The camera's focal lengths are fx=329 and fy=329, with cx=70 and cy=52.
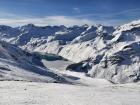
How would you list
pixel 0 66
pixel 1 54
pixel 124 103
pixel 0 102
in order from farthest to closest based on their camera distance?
pixel 1 54 → pixel 0 66 → pixel 124 103 → pixel 0 102

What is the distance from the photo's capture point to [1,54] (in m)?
168

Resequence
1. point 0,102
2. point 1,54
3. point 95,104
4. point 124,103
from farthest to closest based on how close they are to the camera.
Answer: point 1,54
point 124,103
point 95,104
point 0,102

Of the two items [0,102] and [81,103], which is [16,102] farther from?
[81,103]

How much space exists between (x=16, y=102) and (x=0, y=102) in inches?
85.8

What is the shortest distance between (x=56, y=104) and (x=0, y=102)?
24.4ft

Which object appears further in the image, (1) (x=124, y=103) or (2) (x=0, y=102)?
(1) (x=124, y=103)

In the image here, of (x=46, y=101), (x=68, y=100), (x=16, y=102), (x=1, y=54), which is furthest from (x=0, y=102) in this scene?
(x=1, y=54)

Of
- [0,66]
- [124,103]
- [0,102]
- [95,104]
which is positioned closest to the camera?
[0,102]

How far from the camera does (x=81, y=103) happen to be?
47.2 metres

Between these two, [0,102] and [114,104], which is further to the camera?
[114,104]

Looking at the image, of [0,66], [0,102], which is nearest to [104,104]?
[0,102]

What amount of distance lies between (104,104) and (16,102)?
12494 millimetres

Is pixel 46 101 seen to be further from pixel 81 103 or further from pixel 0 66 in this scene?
pixel 0 66

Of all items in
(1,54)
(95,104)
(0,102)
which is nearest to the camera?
(0,102)
